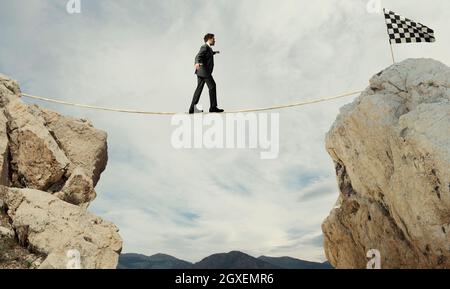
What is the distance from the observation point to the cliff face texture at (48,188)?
33.7 feet

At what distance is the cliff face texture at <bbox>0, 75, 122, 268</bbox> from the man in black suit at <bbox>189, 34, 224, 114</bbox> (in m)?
3.90

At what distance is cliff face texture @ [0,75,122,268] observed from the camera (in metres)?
10.3

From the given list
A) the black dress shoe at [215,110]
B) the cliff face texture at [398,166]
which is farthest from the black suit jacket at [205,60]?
the cliff face texture at [398,166]

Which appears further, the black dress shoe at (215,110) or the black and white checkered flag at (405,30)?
the black dress shoe at (215,110)

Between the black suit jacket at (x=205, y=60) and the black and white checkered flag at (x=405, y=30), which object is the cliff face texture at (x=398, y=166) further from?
the black suit jacket at (x=205, y=60)

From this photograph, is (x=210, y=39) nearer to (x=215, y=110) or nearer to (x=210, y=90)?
(x=210, y=90)

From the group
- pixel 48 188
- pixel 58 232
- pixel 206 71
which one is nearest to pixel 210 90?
pixel 206 71

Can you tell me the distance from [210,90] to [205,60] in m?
1.12

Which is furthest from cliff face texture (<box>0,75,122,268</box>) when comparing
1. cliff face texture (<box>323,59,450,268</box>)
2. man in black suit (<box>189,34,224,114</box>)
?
cliff face texture (<box>323,59,450,268</box>)

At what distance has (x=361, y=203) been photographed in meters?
12.7

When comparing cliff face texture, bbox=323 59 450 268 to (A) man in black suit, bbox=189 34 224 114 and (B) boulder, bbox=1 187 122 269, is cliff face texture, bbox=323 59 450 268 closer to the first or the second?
(A) man in black suit, bbox=189 34 224 114

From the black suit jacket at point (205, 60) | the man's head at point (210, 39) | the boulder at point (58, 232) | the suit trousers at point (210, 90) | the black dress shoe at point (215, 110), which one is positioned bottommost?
the boulder at point (58, 232)
